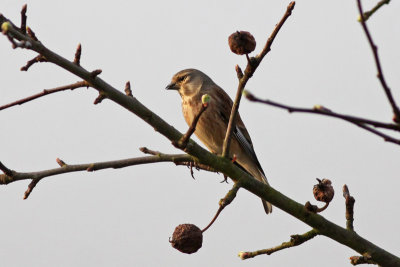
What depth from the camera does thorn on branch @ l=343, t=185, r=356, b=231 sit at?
3639 mm

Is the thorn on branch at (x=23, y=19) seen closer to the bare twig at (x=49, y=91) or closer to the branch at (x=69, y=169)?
the bare twig at (x=49, y=91)

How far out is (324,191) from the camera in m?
3.67

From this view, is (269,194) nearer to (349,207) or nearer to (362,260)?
(349,207)

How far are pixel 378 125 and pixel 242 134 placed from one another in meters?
6.45

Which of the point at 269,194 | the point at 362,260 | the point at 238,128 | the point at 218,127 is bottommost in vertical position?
the point at 362,260

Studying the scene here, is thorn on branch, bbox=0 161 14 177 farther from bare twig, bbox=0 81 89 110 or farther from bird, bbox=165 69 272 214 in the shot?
bird, bbox=165 69 272 214

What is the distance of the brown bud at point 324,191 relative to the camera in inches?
144

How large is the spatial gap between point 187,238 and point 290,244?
0.73m

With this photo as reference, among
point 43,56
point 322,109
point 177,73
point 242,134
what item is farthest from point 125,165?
point 177,73

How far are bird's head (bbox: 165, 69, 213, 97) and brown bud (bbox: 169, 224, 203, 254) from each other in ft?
15.9

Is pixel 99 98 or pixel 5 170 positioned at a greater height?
pixel 99 98

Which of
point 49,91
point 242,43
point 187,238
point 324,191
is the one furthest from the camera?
point 324,191

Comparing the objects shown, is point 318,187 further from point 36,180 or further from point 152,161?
point 36,180

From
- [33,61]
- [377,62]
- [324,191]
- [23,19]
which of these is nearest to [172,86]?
[324,191]
